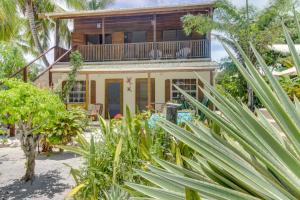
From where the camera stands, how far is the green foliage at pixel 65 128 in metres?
8.95

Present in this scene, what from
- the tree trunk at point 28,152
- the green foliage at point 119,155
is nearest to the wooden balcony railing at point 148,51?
the tree trunk at point 28,152

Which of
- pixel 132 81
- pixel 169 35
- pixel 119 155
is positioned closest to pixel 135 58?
pixel 132 81

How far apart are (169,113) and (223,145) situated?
2.47 m

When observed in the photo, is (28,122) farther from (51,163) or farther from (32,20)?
(32,20)

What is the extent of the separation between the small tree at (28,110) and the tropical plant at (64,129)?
3.21 ft

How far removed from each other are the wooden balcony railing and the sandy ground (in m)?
8.78

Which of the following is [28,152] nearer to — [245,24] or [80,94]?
[80,94]

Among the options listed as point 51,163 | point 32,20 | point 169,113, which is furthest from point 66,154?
point 32,20

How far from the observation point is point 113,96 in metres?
19.9

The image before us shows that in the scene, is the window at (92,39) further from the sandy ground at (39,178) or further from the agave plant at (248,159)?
the agave plant at (248,159)

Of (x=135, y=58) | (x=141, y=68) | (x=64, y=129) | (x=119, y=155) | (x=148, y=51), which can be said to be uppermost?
(x=148, y=51)

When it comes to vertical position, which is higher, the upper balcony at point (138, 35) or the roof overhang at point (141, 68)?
the upper balcony at point (138, 35)

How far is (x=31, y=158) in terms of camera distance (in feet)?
24.4

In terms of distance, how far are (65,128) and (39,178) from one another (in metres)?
1.89
